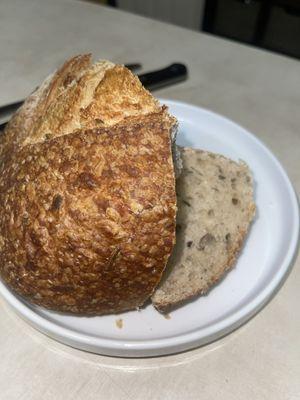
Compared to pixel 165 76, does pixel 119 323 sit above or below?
below

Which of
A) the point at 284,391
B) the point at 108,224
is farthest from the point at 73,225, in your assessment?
the point at 284,391

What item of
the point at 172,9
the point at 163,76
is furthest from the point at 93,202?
the point at 172,9

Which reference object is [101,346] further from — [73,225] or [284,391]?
[284,391]

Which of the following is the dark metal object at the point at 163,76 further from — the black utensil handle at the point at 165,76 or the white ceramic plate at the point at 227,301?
the white ceramic plate at the point at 227,301

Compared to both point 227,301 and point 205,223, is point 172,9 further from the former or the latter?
point 227,301

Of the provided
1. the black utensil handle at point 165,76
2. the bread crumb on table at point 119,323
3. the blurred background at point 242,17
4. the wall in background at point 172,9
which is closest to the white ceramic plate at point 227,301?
the bread crumb on table at point 119,323
